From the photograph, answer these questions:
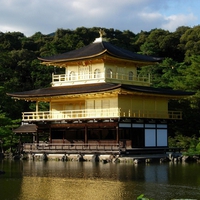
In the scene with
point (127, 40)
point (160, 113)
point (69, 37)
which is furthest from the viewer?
point (127, 40)

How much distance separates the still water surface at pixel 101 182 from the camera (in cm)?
2108

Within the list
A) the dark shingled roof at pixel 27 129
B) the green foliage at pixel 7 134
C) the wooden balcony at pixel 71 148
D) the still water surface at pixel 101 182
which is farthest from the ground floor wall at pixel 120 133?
the still water surface at pixel 101 182

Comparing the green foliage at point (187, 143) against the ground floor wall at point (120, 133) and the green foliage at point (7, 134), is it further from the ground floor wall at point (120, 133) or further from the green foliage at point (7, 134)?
the green foliage at point (7, 134)

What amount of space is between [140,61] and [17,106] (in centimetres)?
1601

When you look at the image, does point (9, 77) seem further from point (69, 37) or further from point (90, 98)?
point (90, 98)

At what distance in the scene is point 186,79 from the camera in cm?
4925

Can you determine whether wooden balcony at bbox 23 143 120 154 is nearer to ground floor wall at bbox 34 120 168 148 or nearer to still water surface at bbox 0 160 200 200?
ground floor wall at bbox 34 120 168 148

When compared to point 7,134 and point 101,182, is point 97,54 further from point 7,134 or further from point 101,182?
point 101,182

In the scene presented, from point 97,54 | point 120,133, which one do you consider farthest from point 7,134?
point 97,54

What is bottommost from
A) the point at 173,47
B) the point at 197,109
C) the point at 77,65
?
the point at 197,109

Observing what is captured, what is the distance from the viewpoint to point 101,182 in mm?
24906

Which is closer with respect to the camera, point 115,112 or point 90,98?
point 115,112

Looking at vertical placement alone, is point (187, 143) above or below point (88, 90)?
below

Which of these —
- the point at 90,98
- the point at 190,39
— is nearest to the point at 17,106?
the point at 90,98
